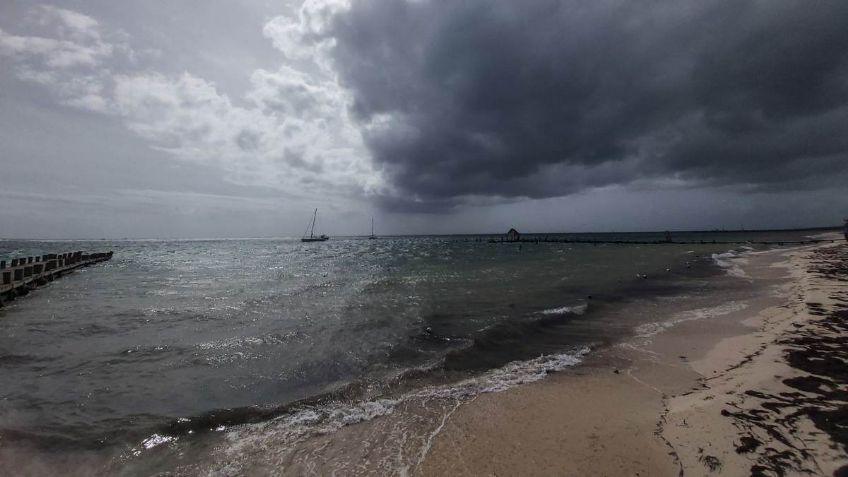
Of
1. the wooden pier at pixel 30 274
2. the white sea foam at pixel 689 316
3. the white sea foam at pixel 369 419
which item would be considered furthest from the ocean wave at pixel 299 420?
the wooden pier at pixel 30 274

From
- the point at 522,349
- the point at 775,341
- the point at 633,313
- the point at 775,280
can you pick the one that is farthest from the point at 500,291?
the point at 775,280

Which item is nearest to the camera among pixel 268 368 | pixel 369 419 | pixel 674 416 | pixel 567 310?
pixel 674 416

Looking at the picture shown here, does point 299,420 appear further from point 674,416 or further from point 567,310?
point 567,310

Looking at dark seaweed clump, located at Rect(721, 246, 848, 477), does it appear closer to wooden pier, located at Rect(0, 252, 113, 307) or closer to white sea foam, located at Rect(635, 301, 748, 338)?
white sea foam, located at Rect(635, 301, 748, 338)

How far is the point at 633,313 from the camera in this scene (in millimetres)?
17859

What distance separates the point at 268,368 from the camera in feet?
36.9

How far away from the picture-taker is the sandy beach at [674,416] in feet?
18.6

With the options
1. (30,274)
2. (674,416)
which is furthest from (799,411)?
(30,274)

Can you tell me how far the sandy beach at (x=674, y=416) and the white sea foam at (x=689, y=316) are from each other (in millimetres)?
2201

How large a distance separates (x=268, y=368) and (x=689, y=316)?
18278mm

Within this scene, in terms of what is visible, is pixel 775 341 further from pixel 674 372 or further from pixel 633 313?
pixel 633 313

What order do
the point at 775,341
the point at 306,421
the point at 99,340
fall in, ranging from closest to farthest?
the point at 306,421
the point at 775,341
the point at 99,340

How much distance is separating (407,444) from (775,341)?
12545 millimetres

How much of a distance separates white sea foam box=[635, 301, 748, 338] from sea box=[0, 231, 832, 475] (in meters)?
0.32
